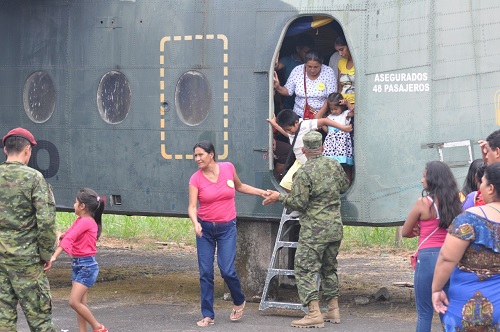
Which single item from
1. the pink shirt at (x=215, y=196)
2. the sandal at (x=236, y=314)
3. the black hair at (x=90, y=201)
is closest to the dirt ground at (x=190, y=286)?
the sandal at (x=236, y=314)

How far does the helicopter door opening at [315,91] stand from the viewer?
1043 centimetres

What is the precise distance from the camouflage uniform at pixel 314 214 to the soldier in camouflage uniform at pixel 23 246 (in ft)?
10.1

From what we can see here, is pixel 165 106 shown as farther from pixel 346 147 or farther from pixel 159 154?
pixel 346 147

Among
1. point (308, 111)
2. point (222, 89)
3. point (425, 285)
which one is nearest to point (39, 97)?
point (222, 89)

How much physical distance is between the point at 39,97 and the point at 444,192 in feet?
19.8

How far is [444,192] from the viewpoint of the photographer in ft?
24.1

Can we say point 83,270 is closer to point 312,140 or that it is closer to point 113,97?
point 312,140

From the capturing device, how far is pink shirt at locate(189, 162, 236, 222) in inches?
378

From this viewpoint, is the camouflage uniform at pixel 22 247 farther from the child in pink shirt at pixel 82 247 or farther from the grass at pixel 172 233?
the grass at pixel 172 233

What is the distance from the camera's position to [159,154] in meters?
11.0

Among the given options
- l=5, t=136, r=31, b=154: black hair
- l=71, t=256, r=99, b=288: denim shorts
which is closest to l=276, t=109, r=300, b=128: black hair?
l=71, t=256, r=99, b=288: denim shorts

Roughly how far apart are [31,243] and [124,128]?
4.11m

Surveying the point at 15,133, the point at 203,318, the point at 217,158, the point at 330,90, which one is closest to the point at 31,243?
the point at 15,133

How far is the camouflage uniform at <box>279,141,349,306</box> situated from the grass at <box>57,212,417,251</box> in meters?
7.13
